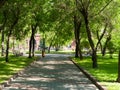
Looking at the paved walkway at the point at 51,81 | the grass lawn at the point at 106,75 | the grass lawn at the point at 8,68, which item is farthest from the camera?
the grass lawn at the point at 8,68

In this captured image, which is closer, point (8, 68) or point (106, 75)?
point (106, 75)

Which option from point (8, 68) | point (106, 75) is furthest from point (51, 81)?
point (8, 68)

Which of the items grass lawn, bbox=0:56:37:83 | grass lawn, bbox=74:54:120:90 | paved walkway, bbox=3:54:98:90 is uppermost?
grass lawn, bbox=0:56:37:83

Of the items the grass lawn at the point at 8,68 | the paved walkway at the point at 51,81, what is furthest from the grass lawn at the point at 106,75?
the grass lawn at the point at 8,68

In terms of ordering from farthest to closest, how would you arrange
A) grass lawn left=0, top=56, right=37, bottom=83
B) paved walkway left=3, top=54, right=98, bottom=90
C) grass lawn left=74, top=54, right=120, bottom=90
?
1. grass lawn left=0, top=56, right=37, bottom=83
2. paved walkway left=3, top=54, right=98, bottom=90
3. grass lawn left=74, top=54, right=120, bottom=90

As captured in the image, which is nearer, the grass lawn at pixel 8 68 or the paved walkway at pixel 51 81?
the paved walkway at pixel 51 81

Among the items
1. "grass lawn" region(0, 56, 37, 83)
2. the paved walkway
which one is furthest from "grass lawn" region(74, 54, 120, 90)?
"grass lawn" region(0, 56, 37, 83)

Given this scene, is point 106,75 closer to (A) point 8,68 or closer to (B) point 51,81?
(B) point 51,81

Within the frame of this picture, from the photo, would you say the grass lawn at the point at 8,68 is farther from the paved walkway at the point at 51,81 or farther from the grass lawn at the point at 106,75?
the grass lawn at the point at 106,75

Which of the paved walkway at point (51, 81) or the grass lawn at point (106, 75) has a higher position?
the grass lawn at point (106, 75)

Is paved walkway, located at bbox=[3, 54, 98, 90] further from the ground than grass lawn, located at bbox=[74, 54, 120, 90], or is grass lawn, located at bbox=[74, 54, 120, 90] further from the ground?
grass lawn, located at bbox=[74, 54, 120, 90]

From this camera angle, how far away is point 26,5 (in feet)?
112

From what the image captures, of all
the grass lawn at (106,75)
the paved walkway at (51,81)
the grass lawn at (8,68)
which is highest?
the grass lawn at (8,68)

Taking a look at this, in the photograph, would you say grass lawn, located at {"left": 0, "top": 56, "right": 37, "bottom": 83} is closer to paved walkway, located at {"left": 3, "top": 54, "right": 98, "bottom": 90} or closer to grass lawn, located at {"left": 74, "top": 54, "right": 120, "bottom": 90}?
paved walkway, located at {"left": 3, "top": 54, "right": 98, "bottom": 90}
